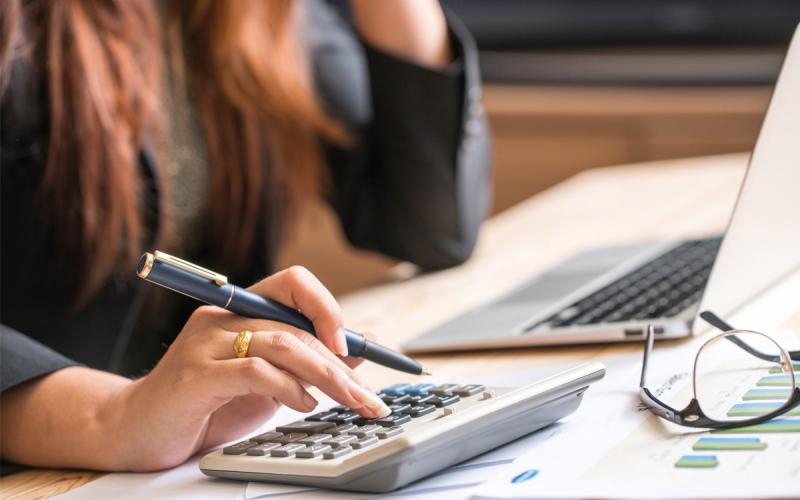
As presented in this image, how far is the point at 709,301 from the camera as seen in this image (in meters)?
0.73

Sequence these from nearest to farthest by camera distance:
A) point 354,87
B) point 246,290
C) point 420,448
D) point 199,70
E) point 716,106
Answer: point 420,448
point 246,290
point 199,70
point 354,87
point 716,106

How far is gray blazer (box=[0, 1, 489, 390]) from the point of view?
97 centimetres

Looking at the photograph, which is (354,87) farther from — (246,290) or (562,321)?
(246,290)

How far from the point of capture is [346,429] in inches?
21.8

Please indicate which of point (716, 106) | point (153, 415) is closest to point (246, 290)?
point (153, 415)

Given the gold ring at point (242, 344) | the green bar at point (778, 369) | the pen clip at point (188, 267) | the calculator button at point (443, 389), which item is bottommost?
the calculator button at point (443, 389)

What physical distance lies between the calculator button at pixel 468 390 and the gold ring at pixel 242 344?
11 centimetres

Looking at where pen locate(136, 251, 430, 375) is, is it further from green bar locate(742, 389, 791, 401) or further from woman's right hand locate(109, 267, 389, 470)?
green bar locate(742, 389, 791, 401)

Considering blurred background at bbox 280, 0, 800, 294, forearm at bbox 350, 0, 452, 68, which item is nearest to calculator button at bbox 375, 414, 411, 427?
forearm at bbox 350, 0, 452, 68

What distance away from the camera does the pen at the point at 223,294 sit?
1.83ft

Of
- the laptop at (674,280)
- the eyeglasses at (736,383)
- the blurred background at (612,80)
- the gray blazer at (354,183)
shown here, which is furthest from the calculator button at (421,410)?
the blurred background at (612,80)

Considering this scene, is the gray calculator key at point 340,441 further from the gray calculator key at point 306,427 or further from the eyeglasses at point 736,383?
the eyeglasses at point 736,383

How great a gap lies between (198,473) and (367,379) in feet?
0.62

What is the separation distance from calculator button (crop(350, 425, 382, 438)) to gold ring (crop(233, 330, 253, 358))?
73 mm
